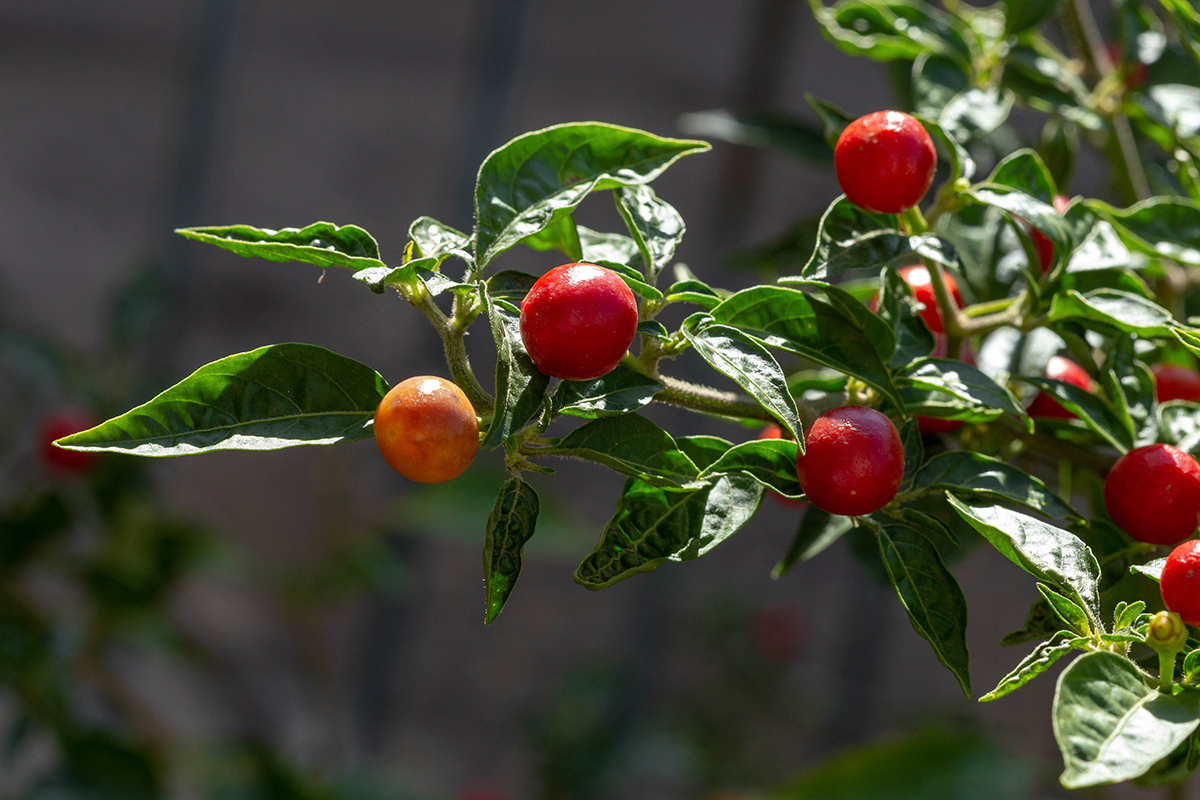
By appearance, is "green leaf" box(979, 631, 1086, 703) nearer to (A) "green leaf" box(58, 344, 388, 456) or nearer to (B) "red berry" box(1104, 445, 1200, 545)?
(B) "red berry" box(1104, 445, 1200, 545)

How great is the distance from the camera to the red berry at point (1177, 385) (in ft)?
1.80

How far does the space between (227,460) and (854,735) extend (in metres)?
1.48

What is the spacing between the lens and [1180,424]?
47cm

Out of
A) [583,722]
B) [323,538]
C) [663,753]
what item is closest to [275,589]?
[323,538]

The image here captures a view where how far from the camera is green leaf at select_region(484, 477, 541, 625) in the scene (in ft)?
1.14

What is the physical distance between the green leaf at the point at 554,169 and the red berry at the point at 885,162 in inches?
2.7

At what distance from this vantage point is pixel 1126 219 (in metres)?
0.49

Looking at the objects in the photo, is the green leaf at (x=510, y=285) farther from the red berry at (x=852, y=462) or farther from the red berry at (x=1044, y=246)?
the red berry at (x=1044, y=246)

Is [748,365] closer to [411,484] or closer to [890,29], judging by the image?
[890,29]

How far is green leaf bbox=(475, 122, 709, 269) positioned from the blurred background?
122 centimetres

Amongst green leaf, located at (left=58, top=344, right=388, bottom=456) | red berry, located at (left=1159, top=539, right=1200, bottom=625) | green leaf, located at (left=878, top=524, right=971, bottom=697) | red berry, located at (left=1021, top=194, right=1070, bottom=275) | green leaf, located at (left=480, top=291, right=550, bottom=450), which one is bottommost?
green leaf, located at (left=878, top=524, right=971, bottom=697)

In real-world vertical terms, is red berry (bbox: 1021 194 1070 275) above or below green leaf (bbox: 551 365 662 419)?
above

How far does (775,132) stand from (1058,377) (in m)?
0.33

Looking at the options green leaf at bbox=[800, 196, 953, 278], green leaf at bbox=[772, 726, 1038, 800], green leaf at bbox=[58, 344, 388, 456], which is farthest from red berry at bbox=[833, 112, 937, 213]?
green leaf at bbox=[772, 726, 1038, 800]
